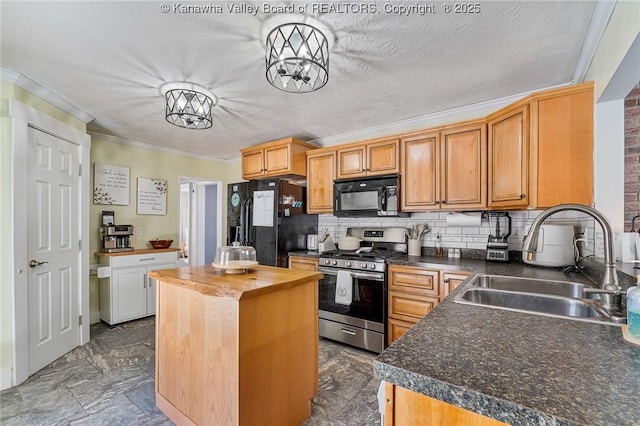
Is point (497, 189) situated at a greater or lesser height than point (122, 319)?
greater

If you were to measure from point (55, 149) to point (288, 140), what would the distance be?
2.23 meters

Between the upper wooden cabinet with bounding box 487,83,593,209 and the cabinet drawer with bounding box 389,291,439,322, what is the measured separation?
103cm

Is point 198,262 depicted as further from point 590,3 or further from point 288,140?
point 590,3

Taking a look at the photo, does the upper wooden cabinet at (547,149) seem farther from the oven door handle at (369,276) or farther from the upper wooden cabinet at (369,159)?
the oven door handle at (369,276)

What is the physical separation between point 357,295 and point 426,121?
1953 mm

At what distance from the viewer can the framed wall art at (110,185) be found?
12.0 feet

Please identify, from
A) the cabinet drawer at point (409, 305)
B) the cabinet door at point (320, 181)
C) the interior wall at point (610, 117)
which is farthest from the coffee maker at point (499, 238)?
the cabinet door at point (320, 181)

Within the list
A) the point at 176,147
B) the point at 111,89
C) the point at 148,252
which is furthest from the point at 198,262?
the point at 111,89

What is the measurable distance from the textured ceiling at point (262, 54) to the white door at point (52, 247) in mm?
572

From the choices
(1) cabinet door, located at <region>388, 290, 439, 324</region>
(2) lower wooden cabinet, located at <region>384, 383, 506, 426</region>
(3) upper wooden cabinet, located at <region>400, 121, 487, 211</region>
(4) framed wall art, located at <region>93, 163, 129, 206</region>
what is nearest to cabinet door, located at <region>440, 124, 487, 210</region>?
(3) upper wooden cabinet, located at <region>400, 121, 487, 211</region>

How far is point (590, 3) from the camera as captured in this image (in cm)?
149

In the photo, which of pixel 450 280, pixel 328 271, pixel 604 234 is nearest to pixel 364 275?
pixel 328 271

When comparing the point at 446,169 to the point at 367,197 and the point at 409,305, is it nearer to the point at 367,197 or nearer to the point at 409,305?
the point at 367,197

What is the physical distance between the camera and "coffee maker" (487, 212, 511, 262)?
8.51 ft
